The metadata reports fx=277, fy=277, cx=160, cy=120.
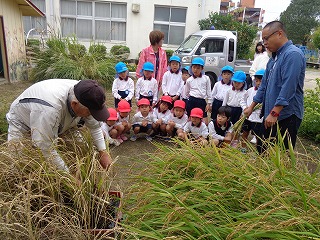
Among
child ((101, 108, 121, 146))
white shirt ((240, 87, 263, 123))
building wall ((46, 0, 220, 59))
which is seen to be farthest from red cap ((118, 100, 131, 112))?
building wall ((46, 0, 220, 59))

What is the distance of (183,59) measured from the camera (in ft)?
30.1

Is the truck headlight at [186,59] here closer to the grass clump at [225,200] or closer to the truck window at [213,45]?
the truck window at [213,45]

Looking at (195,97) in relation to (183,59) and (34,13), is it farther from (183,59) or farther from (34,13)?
(34,13)

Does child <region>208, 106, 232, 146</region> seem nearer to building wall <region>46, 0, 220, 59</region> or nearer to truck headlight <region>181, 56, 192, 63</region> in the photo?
truck headlight <region>181, 56, 192, 63</region>

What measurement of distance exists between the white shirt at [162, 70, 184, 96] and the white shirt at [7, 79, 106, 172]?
2.98 m

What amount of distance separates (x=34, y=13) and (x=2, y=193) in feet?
30.9

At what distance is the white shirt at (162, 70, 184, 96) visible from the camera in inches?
204

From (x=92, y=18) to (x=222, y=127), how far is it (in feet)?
38.3

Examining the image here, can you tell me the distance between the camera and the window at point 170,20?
14055 millimetres

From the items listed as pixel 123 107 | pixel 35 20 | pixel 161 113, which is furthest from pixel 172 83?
pixel 35 20

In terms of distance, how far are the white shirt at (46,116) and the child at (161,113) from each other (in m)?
2.45

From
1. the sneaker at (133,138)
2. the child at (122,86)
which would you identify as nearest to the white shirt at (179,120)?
the sneaker at (133,138)

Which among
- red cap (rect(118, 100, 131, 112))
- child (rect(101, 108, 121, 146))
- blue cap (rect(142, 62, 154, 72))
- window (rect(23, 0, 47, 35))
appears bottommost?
child (rect(101, 108, 121, 146))

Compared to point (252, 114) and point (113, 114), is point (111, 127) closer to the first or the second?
point (113, 114)
